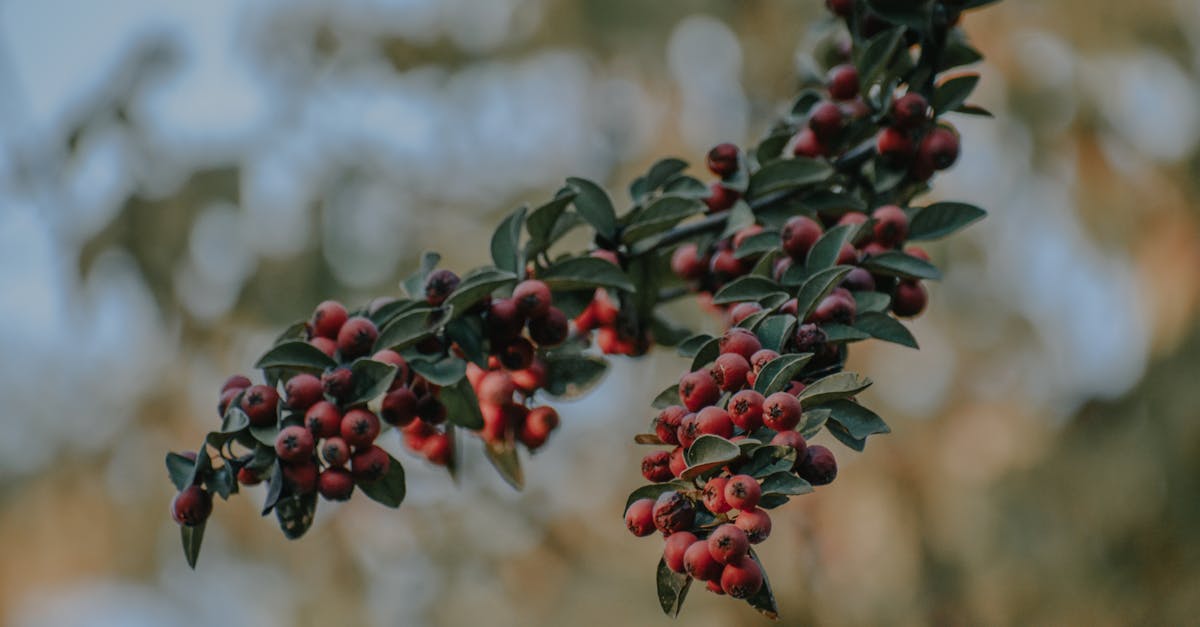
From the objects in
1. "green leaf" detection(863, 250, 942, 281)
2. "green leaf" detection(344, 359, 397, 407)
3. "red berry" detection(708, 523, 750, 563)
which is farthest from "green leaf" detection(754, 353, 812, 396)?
"green leaf" detection(344, 359, 397, 407)

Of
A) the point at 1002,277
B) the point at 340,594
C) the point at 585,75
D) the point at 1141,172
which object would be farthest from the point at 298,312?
the point at 1141,172

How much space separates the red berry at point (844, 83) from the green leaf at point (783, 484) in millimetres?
670

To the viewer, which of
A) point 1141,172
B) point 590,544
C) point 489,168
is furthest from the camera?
point 489,168

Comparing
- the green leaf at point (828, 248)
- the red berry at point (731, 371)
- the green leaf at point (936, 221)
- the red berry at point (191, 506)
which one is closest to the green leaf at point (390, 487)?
the red berry at point (191, 506)

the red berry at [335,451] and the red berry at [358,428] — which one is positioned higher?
the red berry at [358,428]

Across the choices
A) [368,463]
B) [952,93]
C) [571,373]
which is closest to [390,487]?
[368,463]

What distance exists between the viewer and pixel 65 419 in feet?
13.6

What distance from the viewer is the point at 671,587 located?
94 cm

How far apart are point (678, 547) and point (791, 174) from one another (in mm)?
535

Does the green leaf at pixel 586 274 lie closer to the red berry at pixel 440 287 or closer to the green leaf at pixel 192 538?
the red berry at pixel 440 287

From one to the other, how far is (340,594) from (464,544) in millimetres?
478

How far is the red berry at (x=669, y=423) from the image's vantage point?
983 mm

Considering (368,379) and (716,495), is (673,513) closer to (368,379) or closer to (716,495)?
(716,495)

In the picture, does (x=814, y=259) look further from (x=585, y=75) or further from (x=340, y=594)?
(x=585, y=75)
